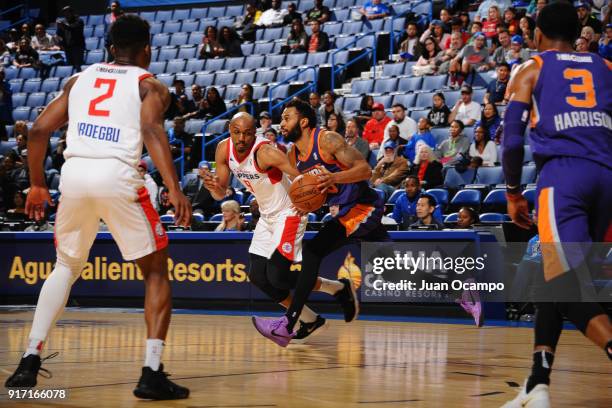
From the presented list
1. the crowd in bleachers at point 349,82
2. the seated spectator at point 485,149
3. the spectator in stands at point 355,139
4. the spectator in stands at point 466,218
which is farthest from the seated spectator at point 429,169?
the spectator in stands at point 466,218

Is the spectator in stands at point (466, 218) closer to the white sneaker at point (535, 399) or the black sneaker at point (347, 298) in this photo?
the black sneaker at point (347, 298)

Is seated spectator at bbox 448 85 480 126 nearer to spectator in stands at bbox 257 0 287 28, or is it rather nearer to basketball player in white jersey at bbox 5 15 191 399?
spectator in stands at bbox 257 0 287 28

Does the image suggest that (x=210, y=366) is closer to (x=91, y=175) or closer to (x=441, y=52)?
(x=91, y=175)

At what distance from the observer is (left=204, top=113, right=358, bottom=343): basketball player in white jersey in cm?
812

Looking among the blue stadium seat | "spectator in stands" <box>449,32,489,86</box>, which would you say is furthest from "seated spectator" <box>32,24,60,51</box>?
the blue stadium seat

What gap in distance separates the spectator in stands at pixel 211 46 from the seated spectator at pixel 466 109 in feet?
25.8

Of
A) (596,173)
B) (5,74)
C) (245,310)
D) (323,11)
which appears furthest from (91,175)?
(5,74)

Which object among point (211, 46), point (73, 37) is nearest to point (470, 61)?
point (211, 46)

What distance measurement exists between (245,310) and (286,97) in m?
7.04

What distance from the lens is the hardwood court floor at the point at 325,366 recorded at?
5242 millimetres

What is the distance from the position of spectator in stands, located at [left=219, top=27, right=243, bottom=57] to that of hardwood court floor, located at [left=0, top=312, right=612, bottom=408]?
1210 centimetres

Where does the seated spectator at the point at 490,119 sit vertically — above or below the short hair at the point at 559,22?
below

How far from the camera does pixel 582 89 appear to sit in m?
4.86

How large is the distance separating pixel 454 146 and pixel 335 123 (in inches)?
72.3
